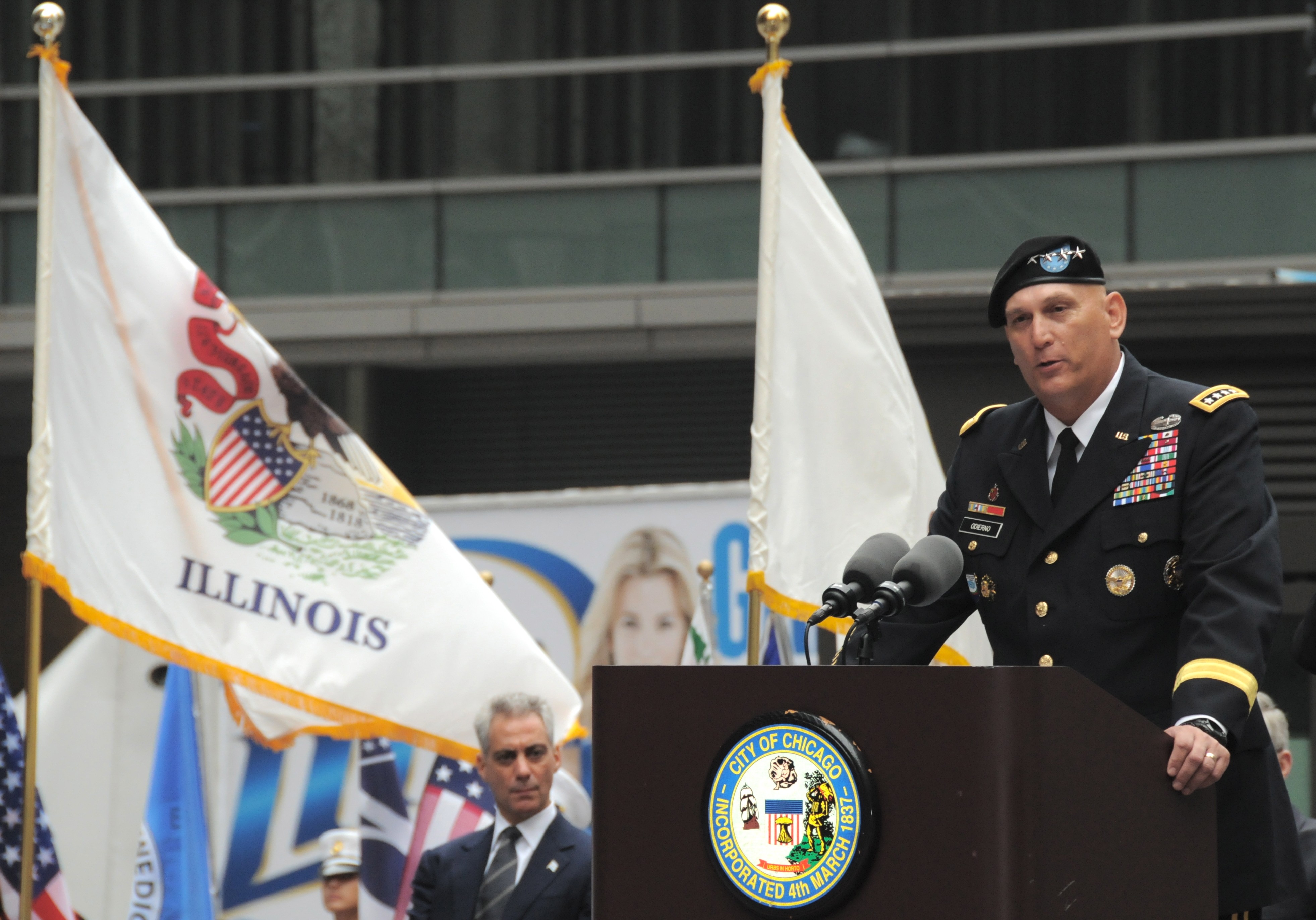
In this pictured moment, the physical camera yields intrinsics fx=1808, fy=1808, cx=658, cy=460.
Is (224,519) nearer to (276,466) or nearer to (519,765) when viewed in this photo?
(276,466)

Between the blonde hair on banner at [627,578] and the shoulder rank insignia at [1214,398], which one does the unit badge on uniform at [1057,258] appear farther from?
the blonde hair on banner at [627,578]

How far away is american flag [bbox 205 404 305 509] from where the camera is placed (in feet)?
19.8

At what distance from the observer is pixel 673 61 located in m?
12.5

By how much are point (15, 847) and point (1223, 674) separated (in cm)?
447

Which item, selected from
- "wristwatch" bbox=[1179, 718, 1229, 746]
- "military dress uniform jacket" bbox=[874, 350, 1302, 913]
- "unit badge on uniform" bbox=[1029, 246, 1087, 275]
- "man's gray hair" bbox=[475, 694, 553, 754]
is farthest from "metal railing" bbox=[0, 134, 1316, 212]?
"wristwatch" bbox=[1179, 718, 1229, 746]

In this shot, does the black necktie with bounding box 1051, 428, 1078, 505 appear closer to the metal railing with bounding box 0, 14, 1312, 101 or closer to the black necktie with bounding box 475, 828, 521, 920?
the black necktie with bounding box 475, 828, 521, 920

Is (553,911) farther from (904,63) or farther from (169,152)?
(169,152)

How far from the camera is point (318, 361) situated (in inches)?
493

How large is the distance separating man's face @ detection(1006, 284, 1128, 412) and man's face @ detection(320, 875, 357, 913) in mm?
4579

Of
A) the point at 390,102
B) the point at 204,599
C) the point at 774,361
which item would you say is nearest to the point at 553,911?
the point at 204,599

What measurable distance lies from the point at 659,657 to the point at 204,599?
2379 mm

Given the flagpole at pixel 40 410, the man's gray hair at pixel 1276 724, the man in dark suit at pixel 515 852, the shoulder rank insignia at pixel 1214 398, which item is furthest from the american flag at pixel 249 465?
the shoulder rank insignia at pixel 1214 398

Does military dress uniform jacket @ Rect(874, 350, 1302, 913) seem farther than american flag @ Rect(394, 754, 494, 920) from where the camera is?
No

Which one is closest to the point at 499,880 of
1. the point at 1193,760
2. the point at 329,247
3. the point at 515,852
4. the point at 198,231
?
the point at 515,852
